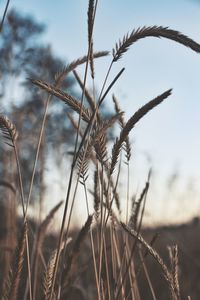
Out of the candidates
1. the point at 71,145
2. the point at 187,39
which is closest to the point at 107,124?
the point at 187,39

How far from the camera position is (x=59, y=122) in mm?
3494

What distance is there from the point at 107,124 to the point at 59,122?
2461mm

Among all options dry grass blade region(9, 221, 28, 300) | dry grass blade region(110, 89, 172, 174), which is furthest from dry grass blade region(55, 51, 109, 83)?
dry grass blade region(9, 221, 28, 300)

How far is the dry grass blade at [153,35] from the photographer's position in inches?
40.2

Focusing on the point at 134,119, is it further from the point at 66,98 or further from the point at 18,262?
the point at 18,262

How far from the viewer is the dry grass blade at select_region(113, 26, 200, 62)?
1.02 m

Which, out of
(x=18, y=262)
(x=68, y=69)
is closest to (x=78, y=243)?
(x=18, y=262)

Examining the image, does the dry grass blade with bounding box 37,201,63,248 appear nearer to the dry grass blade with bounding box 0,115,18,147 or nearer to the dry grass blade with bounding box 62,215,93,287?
the dry grass blade with bounding box 62,215,93,287

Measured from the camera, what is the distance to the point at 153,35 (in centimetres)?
108

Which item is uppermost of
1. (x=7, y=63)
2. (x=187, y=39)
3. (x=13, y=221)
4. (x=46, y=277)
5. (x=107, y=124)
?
(x=7, y=63)

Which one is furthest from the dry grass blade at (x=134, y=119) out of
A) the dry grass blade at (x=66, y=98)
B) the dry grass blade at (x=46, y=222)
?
the dry grass blade at (x=46, y=222)

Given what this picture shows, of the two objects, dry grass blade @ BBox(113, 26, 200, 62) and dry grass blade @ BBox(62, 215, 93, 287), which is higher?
dry grass blade @ BBox(113, 26, 200, 62)

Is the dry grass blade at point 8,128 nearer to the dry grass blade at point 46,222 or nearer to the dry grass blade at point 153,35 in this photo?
the dry grass blade at point 153,35

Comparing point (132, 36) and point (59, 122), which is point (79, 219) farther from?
point (132, 36)
